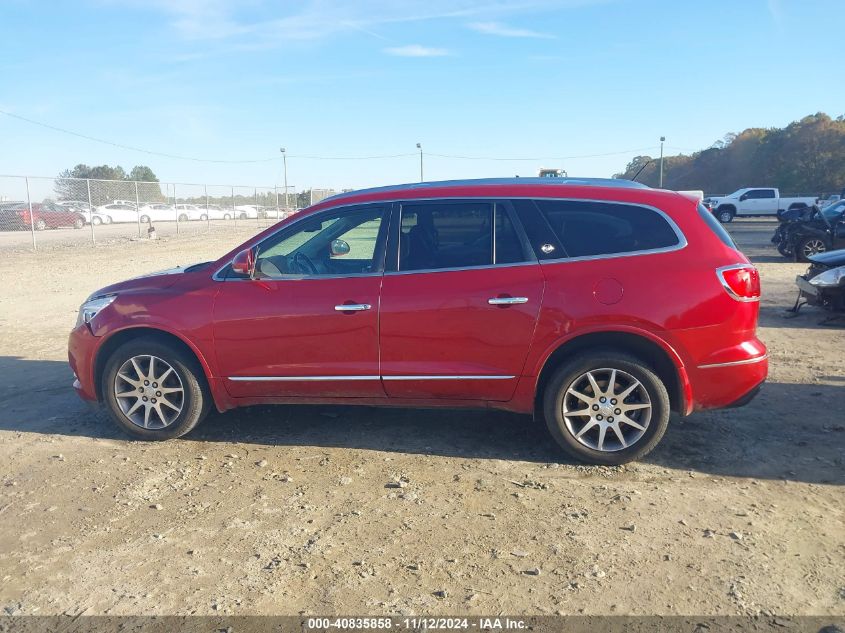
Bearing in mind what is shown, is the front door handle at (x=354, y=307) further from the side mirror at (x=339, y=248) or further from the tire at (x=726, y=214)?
the tire at (x=726, y=214)

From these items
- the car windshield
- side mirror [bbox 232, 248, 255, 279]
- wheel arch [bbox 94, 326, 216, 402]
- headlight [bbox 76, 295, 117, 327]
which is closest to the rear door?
side mirror [bbox 232, 248, 255, 279]

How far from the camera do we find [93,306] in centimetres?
521

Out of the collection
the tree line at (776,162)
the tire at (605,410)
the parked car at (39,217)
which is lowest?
the tire at (605,410)

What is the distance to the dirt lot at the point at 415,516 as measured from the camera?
316 cm

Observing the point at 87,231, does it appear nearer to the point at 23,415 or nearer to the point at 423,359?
the point at 23,415

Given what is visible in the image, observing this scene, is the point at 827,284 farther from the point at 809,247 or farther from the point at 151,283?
the point at 809,247

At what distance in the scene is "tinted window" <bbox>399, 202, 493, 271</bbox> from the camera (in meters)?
4.68

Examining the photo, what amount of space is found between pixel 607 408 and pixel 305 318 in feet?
7.02

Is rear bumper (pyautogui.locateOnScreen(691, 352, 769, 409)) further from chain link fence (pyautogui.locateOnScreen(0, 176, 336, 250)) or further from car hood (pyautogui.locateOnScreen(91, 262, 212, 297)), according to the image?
chain link fence (pyautogui.locateOnScreen(0, 176, 336, 250))

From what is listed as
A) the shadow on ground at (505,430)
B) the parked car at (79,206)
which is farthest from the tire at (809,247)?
the parked car at (79,206)

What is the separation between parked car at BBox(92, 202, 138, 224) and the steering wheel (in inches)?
1107

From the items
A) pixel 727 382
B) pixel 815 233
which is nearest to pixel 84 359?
pixel 727 382

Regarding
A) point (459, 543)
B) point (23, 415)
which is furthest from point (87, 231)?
point (459, 543)

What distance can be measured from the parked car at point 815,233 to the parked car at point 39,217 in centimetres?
2225
